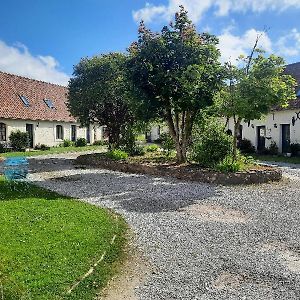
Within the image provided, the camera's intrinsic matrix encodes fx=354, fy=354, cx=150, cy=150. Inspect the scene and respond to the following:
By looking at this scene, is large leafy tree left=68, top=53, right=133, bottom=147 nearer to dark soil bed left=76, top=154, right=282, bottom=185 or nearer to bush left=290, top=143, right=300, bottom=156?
dark soil bed left=76, top=154, right=282, bottom=185

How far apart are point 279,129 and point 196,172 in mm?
13147

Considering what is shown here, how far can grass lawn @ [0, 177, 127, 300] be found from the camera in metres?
4.23

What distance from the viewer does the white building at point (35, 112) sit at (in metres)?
26.7

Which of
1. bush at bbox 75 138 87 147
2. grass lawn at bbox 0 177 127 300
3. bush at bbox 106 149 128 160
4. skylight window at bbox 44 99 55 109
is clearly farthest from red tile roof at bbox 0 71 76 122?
grass lawn at bbox 0 177 127 300

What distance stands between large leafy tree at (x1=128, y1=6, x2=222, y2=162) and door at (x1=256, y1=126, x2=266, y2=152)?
11.9m

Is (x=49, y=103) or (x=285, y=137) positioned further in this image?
(x=49, y=103)

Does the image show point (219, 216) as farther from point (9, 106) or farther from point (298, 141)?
point (9, 106)

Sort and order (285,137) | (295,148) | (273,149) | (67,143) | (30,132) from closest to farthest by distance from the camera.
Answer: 1. (295,148)
2. (273,149)
3. (285,137)
4. (30,132)
5. (67,143)

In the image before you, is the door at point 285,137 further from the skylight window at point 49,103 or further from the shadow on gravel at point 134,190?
the skylight window at point 49,103

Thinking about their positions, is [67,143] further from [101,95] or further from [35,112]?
[101,95]

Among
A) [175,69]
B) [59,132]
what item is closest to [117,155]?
[175,69]

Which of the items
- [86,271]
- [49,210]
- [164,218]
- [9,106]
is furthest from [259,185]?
[9,106]

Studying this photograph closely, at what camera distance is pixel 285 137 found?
2298 centimetres

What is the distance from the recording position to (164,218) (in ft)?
24.4
